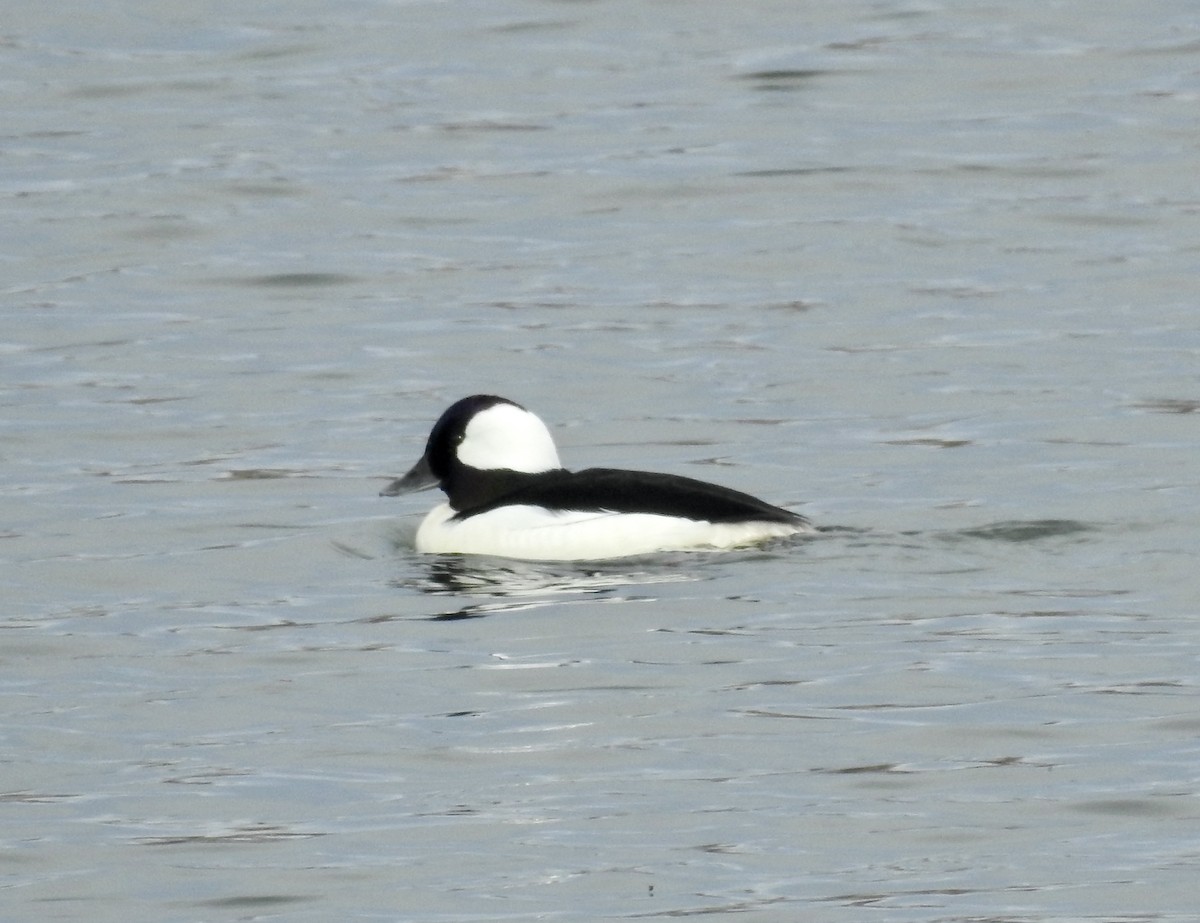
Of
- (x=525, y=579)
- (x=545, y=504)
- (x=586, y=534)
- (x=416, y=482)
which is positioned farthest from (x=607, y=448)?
(x=525, y=579)

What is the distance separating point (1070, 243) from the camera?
17.4m

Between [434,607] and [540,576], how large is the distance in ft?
1.93

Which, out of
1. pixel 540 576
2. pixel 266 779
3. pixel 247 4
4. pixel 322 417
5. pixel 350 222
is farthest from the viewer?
pixel 247 4

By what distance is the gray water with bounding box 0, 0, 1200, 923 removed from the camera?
6.68m

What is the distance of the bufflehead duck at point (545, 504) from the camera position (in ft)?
32.3

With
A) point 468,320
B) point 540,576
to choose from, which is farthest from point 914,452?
point 468,320

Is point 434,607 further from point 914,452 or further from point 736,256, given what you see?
point 736,256

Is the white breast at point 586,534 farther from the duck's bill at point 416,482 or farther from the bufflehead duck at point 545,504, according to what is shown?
the duck's bill at point 416,482

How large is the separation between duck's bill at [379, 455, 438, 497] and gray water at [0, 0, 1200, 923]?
27 cm

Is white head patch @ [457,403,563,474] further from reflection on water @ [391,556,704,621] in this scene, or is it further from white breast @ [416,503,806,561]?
reflection on water @ [391,556,704,621]

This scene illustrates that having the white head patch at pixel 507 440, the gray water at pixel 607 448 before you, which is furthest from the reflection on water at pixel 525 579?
the white head patch at pixel 507 440

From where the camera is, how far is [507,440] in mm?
10641

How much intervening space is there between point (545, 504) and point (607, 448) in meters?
2.82

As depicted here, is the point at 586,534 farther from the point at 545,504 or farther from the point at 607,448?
the point at 607,448
